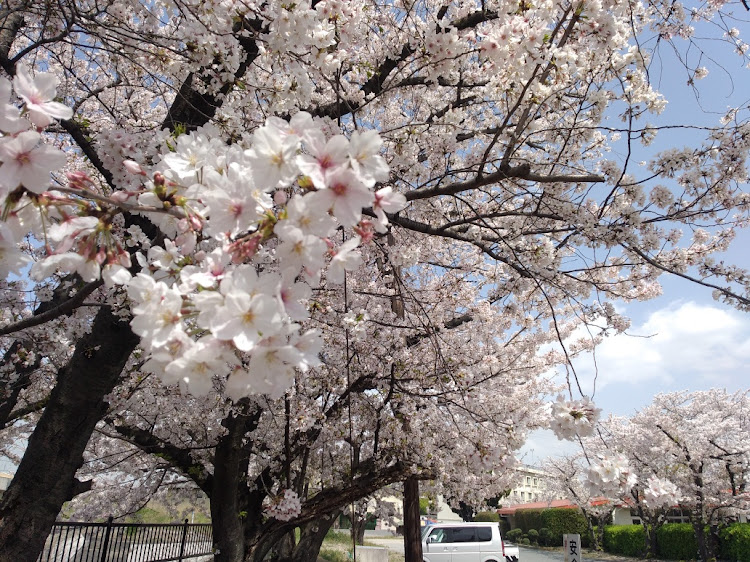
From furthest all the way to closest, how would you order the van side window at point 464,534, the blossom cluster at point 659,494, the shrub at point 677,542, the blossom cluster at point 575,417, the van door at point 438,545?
the shrub at point 677,542 < the van side window at point 464,534 < the van door at point 438,545 < the blossom cluster at point 659,494 < the blossom cluster at point 575,417

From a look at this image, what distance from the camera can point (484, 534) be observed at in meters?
14.1

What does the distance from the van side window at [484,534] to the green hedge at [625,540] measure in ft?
41.4

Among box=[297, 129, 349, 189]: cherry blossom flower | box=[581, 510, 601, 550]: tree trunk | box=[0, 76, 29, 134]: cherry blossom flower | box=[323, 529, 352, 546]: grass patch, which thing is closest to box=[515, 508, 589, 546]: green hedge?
box=[581, 510, 601, 550]: tree trunk

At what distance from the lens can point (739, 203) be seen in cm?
385

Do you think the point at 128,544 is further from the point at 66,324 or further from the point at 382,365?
the point at 382,365

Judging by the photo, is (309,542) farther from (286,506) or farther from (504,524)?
(504,524)

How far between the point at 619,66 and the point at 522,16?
1.32m

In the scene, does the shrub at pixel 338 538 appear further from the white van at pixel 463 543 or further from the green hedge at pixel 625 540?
the green hedge at pixel 625 540

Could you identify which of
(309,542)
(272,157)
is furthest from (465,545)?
(272,157)

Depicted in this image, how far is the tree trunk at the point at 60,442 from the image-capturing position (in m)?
3.05

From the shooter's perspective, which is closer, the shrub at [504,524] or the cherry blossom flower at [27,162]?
the cherry blossom flower at [27,162]

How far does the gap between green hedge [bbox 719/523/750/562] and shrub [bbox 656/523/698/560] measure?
1.60 metres

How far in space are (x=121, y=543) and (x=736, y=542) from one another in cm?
2012

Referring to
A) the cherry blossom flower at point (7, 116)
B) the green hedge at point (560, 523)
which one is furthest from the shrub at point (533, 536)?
the cherry blossom flower at point (7, 116)
